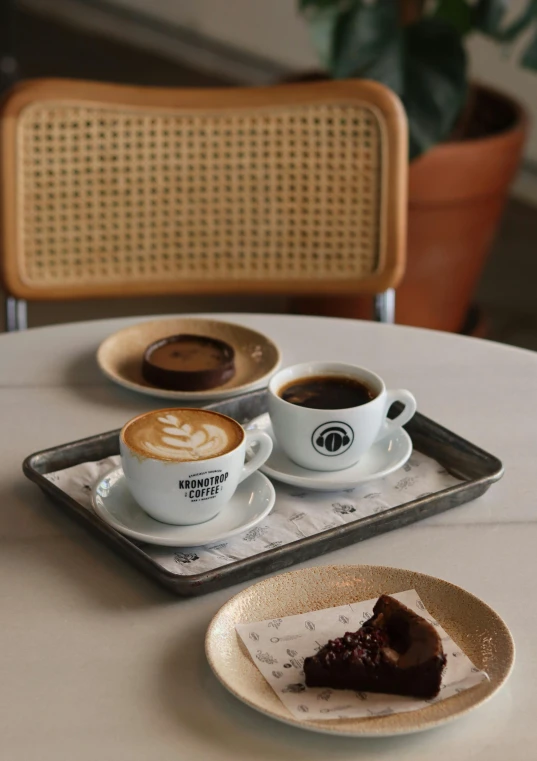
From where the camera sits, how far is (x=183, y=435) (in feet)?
2.77

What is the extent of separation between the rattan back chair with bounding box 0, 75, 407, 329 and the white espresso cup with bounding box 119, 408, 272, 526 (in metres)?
0.69

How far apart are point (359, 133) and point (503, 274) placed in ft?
5.93

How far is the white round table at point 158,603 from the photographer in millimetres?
629

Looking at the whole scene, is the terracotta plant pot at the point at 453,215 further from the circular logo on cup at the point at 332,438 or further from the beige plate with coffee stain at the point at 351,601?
the beige plate with coffee stain at the point at 351,601

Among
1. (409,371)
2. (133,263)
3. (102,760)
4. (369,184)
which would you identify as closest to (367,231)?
(369,184)

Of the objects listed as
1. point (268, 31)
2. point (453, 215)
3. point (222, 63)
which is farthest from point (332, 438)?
point (222, 63)

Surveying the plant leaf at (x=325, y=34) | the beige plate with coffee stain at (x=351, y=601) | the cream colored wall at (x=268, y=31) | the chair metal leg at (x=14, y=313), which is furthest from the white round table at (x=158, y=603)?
the cream colored wall at (x=268, y=31)

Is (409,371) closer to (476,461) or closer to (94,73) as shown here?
(476,461)

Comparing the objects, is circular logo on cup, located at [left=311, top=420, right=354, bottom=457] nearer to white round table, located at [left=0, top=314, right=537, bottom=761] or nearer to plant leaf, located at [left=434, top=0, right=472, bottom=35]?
white round table, located at [left=0, top=314, right=537, bottom=761]

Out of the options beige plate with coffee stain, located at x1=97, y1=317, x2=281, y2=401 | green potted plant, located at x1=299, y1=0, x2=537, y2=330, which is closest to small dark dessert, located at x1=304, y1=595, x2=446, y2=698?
beige plate with coffee stain, located at x1=97, y1=317, x2=281, y2=401

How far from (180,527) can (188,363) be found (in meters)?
0.32

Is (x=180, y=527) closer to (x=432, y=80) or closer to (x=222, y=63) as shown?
(x=432, y=80)

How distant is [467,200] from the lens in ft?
8.20

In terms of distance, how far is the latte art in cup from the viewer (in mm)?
822
